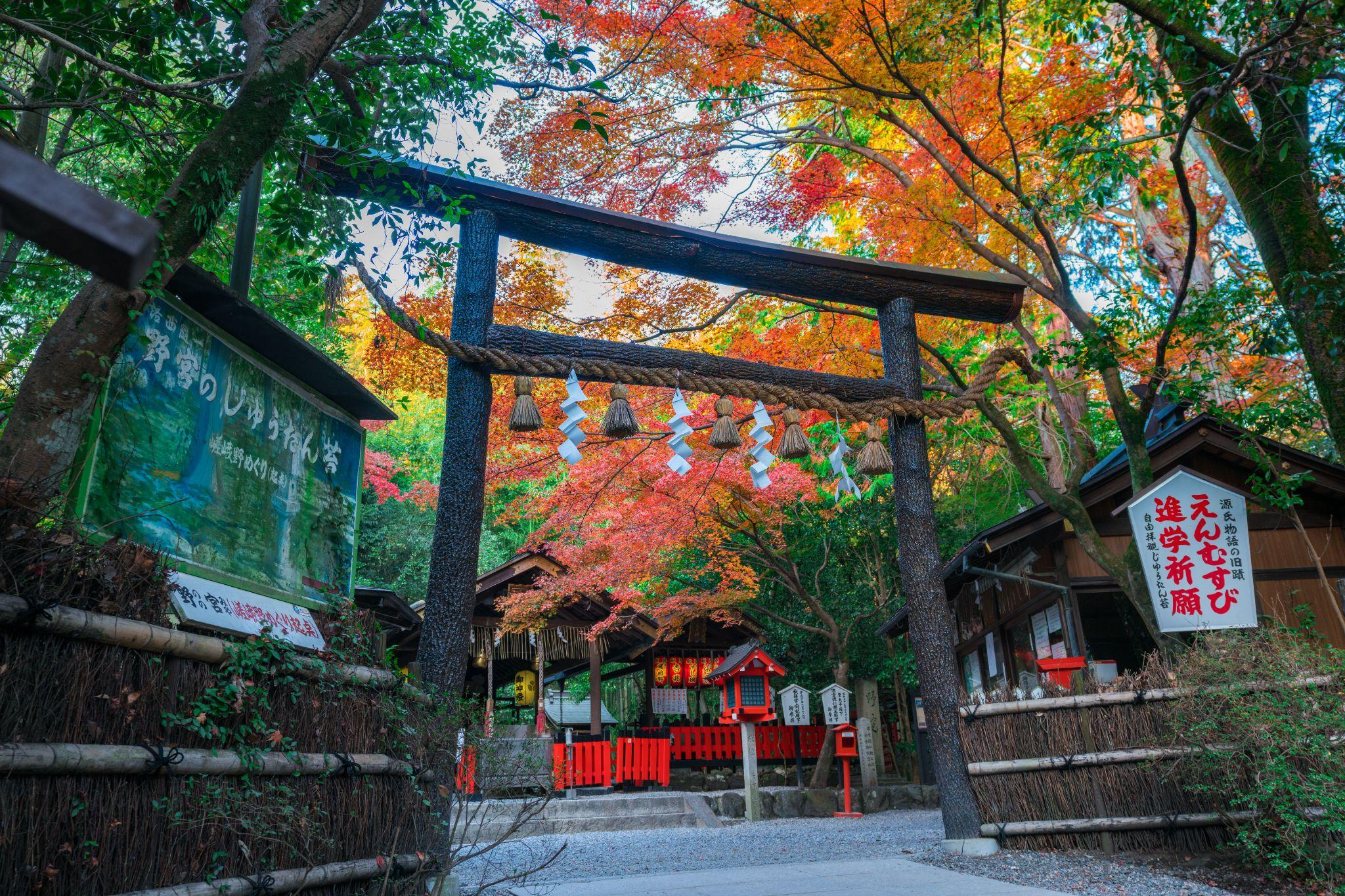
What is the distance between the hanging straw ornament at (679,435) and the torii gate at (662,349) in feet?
0.94

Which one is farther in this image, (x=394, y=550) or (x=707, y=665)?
(x=394, y=550)

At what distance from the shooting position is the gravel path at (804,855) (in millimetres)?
5508

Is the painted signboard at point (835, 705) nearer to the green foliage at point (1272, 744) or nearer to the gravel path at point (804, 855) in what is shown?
the gravel path at point (804, 855)

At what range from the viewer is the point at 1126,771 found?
6.30 m

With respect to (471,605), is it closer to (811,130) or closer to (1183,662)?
(1183,662)

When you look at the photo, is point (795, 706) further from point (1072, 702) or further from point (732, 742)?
point (1072, 702)

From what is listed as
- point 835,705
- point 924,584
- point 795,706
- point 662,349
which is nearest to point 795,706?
point 795,706

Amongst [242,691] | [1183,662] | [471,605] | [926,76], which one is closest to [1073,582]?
[1183,662]

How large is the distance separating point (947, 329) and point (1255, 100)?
6.77 m

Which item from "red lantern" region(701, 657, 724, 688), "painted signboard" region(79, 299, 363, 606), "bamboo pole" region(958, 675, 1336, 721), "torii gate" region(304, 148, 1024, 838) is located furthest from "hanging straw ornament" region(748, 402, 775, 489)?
"red lantern" region(701, 657, 724, 688)

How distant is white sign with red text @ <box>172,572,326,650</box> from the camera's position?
337cm

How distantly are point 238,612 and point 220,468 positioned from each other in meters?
0.73

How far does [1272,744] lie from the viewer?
5.26 m

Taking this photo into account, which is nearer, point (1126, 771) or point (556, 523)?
point (1126, 771)
